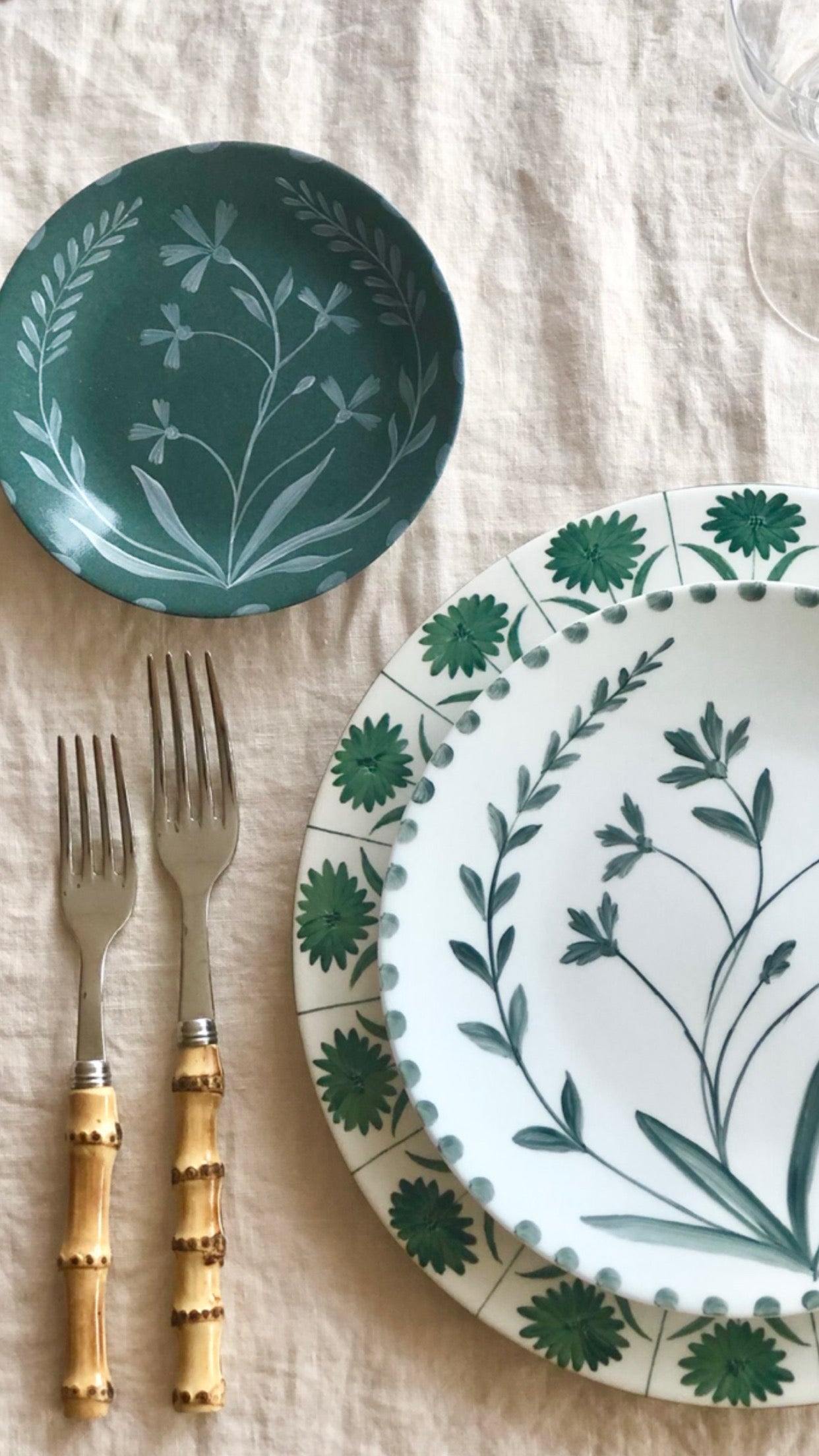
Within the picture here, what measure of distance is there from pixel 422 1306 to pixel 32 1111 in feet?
0.68

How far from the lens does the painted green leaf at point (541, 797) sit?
0.57 meters

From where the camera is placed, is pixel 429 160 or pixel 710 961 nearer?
pixel 710 961

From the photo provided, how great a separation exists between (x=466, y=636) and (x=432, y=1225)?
0.89ft

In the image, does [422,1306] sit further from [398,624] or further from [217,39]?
[217,39]

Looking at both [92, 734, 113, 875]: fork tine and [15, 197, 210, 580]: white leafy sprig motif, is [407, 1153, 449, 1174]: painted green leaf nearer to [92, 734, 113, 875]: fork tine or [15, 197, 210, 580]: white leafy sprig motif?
[92, 734, 113, 875]: fork tine

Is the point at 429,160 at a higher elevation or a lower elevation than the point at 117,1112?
higher

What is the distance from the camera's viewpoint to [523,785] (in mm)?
568

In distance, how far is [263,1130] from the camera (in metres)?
0.59

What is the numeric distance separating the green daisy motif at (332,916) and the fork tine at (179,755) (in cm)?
8

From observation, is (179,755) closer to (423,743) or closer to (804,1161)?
(423,743)

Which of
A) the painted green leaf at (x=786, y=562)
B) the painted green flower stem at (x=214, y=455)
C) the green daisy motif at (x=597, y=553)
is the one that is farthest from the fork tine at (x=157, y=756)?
the painted green leaf at (x=786, y=562)

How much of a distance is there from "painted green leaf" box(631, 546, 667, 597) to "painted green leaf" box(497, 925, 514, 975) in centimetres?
17

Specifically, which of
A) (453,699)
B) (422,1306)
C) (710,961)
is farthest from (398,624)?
(422,1306)

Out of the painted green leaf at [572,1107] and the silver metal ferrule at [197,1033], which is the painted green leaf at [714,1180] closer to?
the painted green leaf at [572,1107]
